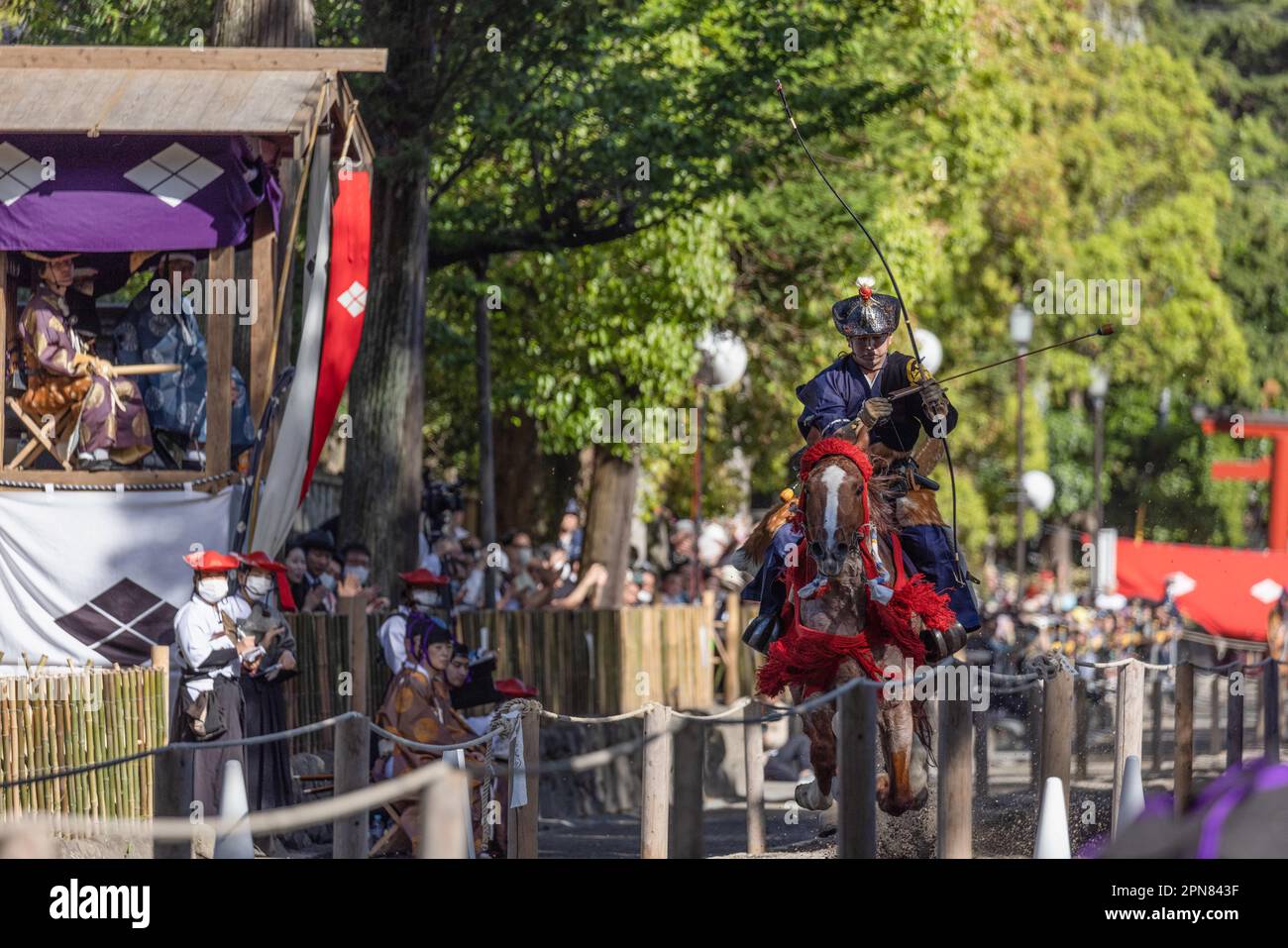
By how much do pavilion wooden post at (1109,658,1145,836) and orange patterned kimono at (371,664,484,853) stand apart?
3.98 meters

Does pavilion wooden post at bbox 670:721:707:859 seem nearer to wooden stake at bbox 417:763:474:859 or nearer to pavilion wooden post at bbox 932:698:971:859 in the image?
wooden stake at bbox 417:763:474:859

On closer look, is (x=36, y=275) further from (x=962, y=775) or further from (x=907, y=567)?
(x=962, y=775)

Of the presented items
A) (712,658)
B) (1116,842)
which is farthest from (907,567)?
(712,658)

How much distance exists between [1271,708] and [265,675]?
762cm

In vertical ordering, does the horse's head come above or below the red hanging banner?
below

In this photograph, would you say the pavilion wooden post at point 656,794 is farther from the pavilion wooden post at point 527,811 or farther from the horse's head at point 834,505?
the horse's head at point 834,505

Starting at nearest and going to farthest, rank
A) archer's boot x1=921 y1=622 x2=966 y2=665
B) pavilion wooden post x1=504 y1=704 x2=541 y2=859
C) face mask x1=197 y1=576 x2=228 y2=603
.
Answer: pavilion wooden post x1=504 y1=704 x2=541 y2=859
archer's boot x1=921 y1=622 x2=966 y2=665
face mask x1=197 y1=576 x2=228 y2=603

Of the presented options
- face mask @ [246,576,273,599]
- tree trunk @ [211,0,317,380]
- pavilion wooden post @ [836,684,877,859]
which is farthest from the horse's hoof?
tree trunk @ [211,0,317,380]

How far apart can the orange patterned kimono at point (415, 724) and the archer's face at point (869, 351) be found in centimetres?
351

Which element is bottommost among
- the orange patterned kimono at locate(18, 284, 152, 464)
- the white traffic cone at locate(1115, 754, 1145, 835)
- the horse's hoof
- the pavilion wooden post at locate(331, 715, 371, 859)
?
the horse's hoof

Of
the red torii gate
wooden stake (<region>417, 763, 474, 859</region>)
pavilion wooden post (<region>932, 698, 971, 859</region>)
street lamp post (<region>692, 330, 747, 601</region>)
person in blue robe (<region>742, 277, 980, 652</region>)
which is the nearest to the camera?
wooden stake (<region>417, 763, 474, 859</region>)

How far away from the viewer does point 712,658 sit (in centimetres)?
2417

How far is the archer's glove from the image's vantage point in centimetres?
1205
